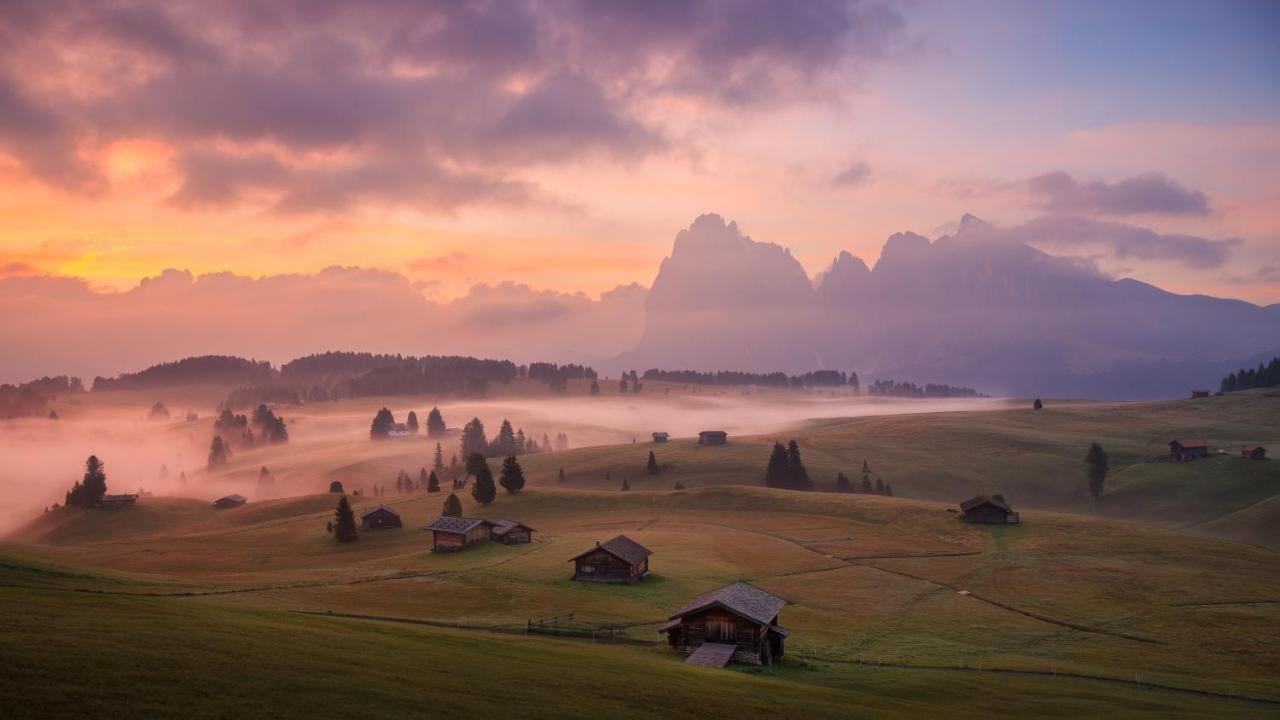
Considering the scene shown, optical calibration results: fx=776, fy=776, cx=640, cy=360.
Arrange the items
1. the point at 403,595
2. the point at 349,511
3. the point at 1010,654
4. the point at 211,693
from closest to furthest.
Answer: the point at 211,693
the point at 1010,654
the point at 403,595
the point at 349,511

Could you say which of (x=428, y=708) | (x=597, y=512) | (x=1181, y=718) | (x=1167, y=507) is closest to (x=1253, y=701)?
(x=1181, y=718)

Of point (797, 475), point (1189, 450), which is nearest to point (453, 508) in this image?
point (797, 475)

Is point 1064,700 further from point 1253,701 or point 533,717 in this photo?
point 533,717

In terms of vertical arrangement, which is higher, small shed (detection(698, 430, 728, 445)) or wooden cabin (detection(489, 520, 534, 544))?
small shed (detection(698, 430, 728, 445))

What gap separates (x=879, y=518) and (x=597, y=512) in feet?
144

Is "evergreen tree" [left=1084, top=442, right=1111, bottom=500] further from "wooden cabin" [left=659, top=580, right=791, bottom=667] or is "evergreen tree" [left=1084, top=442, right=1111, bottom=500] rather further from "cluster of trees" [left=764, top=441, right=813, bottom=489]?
"wooden cabin" [left=659, top=580, right=791, bottom=667]

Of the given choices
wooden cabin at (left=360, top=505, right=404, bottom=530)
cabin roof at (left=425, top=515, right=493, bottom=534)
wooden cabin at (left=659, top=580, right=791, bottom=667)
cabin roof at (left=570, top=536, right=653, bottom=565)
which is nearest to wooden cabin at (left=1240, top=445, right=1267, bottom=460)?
cabin roof at (left=570, top=536, right=653, bottom=565)

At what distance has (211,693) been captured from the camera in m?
27.4

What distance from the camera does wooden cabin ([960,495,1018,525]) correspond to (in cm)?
11150

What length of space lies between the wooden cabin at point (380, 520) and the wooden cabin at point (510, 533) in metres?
23.6

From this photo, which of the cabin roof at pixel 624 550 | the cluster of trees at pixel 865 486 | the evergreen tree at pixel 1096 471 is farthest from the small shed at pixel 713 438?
the cabin roof at pixel 624 550

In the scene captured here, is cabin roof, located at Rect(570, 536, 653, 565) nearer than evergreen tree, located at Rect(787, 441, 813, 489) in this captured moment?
Yes

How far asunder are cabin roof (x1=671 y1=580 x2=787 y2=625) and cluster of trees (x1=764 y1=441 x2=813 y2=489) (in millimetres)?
95623

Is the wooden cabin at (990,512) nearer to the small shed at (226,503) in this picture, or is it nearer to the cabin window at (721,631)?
the cabin window at (721,631)
